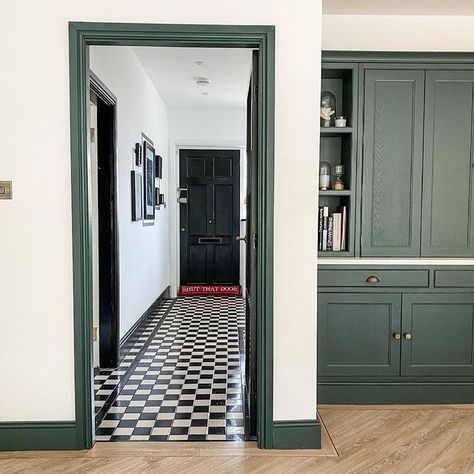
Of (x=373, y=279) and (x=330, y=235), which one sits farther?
(x=330, y=235)

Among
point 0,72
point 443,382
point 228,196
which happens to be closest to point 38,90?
point 0,72

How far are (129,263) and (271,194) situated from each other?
2.57 meters

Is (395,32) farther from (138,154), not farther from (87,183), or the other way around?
(138,154)

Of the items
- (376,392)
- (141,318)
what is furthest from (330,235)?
(141,318)

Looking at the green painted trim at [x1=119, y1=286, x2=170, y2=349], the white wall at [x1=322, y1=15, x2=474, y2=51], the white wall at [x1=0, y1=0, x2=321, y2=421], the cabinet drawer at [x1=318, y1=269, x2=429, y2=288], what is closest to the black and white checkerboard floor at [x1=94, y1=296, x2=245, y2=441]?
the green painted trim at [x1=119, y1=286, x2=170, y2=349]

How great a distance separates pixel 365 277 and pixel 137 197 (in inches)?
104

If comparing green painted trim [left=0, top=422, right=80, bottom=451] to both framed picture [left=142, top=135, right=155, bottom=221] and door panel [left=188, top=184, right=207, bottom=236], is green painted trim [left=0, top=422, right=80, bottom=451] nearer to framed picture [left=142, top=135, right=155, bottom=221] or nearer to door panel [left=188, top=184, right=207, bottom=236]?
framed picture [left=142, top=135, right=155, bottom=221]

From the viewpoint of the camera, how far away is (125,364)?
4500 mm

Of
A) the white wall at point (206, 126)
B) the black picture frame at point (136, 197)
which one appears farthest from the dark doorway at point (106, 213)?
the white wall at point (206, 126)

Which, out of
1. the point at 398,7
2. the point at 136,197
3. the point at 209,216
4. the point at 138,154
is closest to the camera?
the point at 398,7

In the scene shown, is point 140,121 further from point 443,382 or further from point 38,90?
point 443,382

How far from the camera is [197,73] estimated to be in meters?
5.88

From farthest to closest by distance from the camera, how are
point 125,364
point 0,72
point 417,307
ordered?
point 125,364, point 417,307, point 0,72

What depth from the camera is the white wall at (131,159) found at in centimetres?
447
